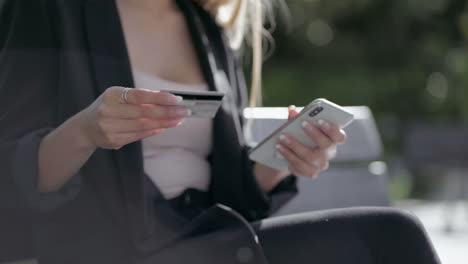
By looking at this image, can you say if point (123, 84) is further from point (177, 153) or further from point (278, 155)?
point (278, 155)

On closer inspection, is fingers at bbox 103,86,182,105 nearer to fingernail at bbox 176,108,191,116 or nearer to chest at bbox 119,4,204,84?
fingernail at bbox 176,108,191,116

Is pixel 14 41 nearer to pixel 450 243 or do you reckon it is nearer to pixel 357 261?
pixel 357 261

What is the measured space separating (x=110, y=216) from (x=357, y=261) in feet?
→ 1.88

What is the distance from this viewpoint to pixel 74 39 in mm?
1568

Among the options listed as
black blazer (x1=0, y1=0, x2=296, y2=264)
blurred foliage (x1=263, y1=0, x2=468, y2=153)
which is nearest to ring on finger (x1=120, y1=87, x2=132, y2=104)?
black blazer (x1=0, y1=0, x2=296, y2=264)

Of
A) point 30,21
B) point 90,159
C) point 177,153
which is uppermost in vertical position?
point 30,21

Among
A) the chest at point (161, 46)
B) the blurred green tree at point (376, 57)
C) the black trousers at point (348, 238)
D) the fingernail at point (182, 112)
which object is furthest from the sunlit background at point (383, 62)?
the fingernail at point (182, 112)

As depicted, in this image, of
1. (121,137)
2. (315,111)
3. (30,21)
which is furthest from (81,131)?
(315,111)

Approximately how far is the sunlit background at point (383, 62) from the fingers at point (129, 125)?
899 cm

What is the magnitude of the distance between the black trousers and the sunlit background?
28.4ft

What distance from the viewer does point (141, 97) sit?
46.5 inches

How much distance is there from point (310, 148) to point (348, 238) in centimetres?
34

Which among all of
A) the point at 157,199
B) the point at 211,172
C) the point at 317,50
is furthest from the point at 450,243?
the point at 317,50

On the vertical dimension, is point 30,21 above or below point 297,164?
above
